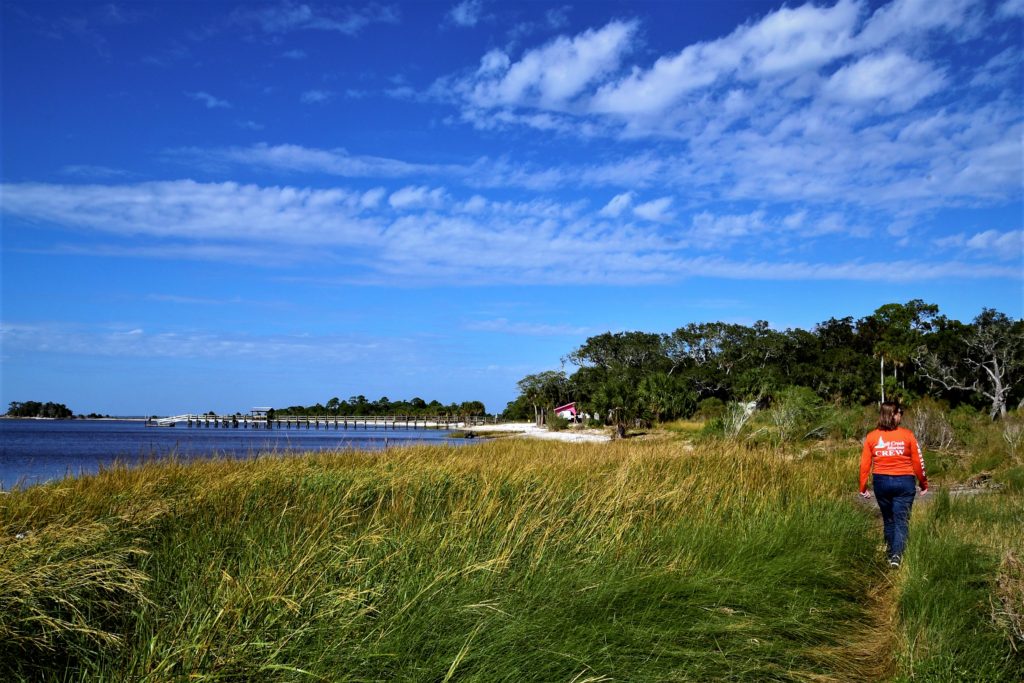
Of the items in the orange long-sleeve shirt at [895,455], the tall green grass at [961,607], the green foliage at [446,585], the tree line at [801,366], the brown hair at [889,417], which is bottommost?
the tall green grass at [961,607]

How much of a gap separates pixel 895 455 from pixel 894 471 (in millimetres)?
175

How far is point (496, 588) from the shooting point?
5.10 metres

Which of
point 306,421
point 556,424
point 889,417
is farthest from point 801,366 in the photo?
point 306,421

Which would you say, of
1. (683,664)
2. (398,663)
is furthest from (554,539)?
(398,663)

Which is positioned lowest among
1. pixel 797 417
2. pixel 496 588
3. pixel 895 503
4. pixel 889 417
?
pixel 496 588

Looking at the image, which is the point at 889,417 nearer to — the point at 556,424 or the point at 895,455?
the point at 895,455

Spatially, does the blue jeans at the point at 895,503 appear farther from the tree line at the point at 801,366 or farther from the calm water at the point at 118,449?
the tree line at the point at 801,366

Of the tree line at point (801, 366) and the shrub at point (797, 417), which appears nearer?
the shrub at point (797, 417)

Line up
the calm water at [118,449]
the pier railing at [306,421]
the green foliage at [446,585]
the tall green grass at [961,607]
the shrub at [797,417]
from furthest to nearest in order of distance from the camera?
the pier railing at [306,421] < the shrub at [797,417] < the calm water at [118,449] < the tall green grass at [961,607] < the green foliage at [446,585]

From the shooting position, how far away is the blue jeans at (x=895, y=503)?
835 cm


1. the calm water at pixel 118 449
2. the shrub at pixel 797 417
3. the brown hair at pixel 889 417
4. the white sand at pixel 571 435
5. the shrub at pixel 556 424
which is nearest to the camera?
the brown hair at pixel 889 417

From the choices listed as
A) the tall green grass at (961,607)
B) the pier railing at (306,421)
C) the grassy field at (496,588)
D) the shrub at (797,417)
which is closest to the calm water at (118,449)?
the grassy field at (496,588)

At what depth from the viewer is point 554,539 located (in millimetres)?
6480

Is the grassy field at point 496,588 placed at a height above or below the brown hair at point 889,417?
below
